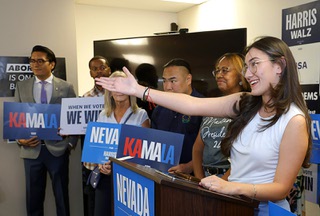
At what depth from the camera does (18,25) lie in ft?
11.5

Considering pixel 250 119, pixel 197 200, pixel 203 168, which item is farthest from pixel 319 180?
pixel 197 200

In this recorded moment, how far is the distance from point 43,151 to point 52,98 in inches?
20.9

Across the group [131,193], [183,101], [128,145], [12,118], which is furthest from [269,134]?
[12,118]

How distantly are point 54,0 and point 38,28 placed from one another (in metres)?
0.37

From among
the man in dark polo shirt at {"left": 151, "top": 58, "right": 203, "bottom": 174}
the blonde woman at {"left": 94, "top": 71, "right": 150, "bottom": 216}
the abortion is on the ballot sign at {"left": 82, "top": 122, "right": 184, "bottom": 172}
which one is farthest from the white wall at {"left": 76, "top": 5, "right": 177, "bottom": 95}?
the abortion is on the ballot sign at {"left": 82, "top": 122, "right": 184, "bottom": 172}

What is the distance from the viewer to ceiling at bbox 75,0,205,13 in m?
4.34

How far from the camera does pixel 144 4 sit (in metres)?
4.48

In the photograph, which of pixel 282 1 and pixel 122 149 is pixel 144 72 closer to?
pixel 282 1

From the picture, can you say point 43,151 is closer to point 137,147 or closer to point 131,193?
point 137,147

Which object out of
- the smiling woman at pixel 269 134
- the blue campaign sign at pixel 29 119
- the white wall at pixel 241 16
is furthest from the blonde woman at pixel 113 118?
the white wall at pixel 241 16

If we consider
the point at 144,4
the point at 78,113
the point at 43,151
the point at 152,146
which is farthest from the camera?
the point at 144,4

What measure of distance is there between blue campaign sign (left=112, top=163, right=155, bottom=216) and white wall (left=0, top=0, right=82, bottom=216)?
261 centimetres

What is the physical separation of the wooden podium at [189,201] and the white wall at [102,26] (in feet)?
12.3

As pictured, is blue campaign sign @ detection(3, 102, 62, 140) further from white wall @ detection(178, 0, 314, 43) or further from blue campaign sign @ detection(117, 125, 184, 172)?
white wall @ detection(178, 0, 314, 43)
